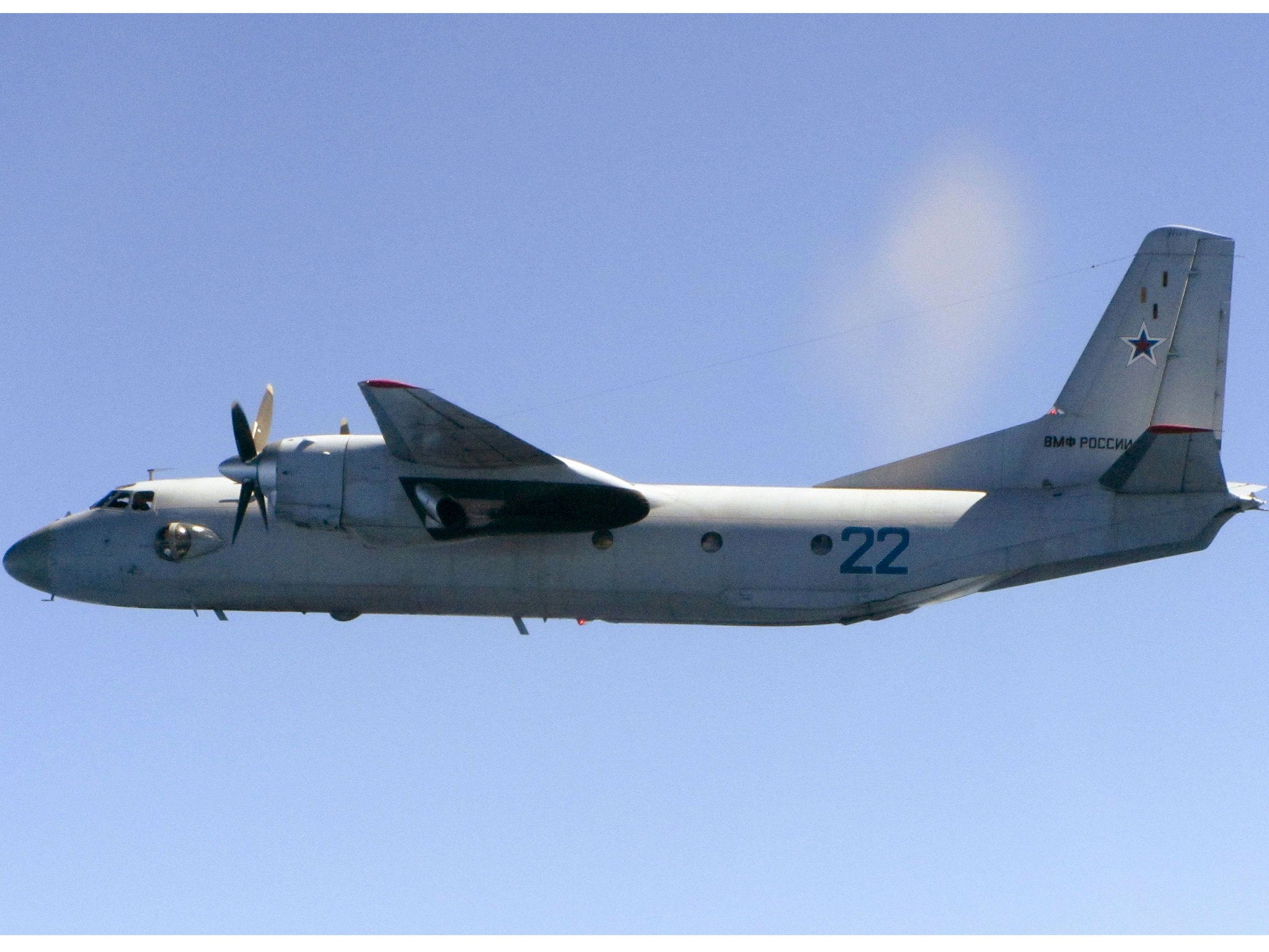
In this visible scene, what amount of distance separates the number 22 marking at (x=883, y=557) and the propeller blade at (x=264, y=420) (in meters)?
10.6

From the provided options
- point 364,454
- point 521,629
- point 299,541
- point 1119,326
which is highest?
point 1119,326

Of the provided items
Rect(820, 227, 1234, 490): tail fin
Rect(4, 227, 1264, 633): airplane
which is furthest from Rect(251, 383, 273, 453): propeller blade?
Rect(820, 227, 1234, 490): tail fin

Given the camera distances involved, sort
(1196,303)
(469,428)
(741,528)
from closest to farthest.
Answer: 1. (469,428)
2. (741,528)
3. (1196,303)

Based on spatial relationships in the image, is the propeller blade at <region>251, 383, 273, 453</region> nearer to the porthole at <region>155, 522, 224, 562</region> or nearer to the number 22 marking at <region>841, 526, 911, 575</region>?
the porthole at <region>155, 522, 224, 562</region>

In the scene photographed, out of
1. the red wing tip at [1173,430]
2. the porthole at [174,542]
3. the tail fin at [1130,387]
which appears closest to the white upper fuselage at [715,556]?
the porthole at [174,542]

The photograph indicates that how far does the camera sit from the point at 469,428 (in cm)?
2391

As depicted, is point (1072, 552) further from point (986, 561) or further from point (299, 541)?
point (299, 541)

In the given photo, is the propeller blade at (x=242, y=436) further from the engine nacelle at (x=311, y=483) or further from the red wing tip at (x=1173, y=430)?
the red wing tip at (x=1173, y=430)

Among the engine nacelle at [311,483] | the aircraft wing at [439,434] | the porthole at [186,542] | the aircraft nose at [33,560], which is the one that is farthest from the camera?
the aircraft nose at [33,560]

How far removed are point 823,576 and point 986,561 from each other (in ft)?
8.98

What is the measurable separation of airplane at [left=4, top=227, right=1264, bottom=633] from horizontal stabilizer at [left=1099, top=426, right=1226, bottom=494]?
3 centimetres

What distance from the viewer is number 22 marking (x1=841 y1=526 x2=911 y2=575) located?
2533 centimetres

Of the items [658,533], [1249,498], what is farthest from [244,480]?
[1249,498]

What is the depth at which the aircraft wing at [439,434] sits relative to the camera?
23375 mm
